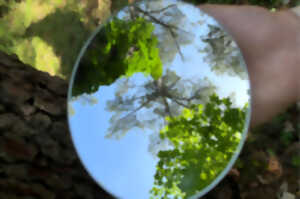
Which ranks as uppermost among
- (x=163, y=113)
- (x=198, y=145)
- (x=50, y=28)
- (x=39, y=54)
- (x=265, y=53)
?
(x=50, y=28)

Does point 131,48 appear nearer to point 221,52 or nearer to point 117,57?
point 117,57

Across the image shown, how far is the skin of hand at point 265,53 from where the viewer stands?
1.04m

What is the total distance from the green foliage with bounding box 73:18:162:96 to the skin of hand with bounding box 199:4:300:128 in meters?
0.27

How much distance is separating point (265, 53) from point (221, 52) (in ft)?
0.82

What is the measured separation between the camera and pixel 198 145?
875 millimetres

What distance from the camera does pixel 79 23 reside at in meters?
1.70

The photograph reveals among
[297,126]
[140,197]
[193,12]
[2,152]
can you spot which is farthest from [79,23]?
[297,126]

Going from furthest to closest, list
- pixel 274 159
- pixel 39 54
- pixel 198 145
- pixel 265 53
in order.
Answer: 1. pixel 39 54
2. pixel 274 159
3. pixel 265 53
4. pixel 198 145

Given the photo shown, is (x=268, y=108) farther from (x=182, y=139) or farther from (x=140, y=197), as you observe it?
(x=140, y=197)

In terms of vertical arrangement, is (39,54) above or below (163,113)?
above

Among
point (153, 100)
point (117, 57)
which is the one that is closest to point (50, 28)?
point (117, 57)

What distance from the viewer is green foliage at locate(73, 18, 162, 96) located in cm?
91

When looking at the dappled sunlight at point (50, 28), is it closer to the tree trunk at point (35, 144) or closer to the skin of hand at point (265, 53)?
the tree trunk at point (35, 144)

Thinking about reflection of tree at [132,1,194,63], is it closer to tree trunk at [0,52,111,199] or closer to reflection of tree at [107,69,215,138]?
reflection of tree at [107,69,215,138]
